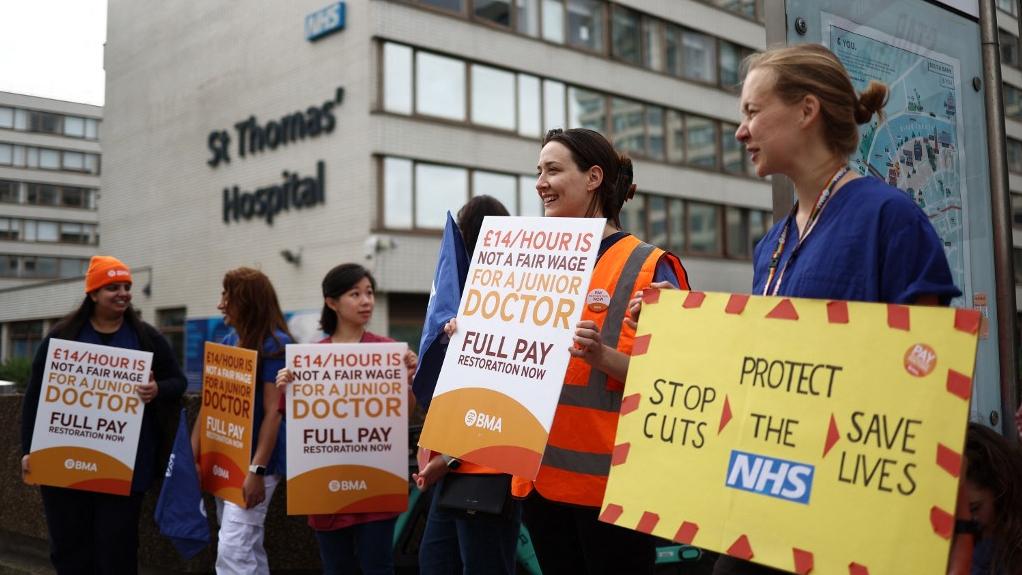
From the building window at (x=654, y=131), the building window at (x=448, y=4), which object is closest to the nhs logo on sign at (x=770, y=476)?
the building window at (x=448, y=4)

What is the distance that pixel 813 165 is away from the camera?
2262 mm

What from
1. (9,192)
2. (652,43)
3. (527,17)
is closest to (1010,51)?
(527,17)

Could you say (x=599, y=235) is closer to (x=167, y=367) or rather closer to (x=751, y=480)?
(x=751, y=480)

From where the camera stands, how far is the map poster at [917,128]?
329 cm

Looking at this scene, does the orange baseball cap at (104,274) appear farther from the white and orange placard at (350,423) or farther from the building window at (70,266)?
the building window at (70,266)

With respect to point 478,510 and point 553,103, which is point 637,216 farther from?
point 478,510

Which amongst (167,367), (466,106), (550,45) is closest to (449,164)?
(466,106)

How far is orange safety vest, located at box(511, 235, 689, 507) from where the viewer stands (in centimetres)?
270

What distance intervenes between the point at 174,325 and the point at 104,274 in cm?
2555

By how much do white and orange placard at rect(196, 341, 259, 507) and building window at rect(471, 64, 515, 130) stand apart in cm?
2009

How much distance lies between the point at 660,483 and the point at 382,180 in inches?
831

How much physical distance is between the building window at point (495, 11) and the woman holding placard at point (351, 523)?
69.3 ft

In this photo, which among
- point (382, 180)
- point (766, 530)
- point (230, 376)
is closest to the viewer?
point (766, 530)

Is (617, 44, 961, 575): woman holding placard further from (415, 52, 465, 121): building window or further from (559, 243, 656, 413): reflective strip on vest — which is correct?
(415, 52, 465, 121): building window
